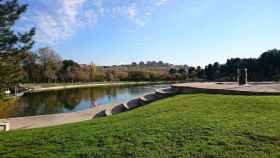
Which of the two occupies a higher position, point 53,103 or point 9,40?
point 9,40

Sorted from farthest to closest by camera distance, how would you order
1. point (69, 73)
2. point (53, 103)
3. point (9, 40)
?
point (69, 73), point (53, 103), point (9, 40)

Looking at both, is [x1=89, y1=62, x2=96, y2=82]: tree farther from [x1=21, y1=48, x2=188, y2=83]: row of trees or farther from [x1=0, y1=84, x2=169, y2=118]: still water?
[x1=0, y1=84, x2=169, y2=118]: still water

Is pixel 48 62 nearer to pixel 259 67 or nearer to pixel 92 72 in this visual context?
pixel 92 72

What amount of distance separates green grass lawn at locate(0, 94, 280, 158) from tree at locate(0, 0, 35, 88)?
220cm

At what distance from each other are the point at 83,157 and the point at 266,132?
3498 mm

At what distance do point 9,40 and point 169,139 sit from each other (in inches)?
210

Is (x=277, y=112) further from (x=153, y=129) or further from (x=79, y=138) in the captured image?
(x=79, y=138)

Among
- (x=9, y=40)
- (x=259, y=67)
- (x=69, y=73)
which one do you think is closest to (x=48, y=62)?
(x=69, y=73)

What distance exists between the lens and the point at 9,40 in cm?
805

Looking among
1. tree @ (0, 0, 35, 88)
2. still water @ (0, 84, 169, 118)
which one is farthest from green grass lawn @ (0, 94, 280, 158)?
still water @ (0, 84, 169, 118)

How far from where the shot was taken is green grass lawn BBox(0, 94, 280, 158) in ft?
16.1

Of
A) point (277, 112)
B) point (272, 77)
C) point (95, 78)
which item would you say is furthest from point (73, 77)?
point (277, 112)

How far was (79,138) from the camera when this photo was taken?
6.00 metres

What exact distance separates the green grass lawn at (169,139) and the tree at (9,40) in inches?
86.5
